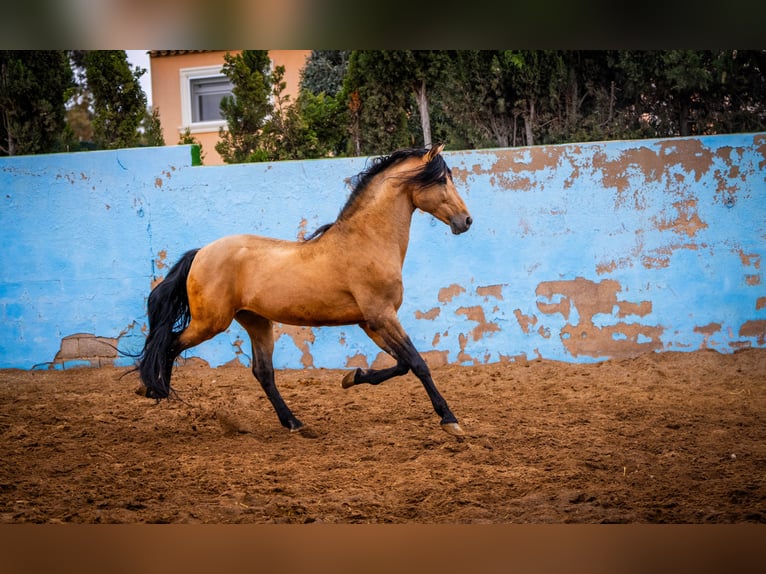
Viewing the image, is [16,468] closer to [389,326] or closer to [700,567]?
[389,326]

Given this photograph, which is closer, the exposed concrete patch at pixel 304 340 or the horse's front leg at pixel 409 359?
the horse's front leg at pixel 409 359

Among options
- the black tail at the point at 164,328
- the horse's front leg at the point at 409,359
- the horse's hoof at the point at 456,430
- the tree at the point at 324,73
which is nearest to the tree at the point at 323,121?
the tree at the point at 324,73

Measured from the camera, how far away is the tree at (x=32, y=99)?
738cm

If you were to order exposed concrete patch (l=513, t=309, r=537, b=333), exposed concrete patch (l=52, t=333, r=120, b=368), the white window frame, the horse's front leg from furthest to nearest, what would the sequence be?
the white window frame
exposed concrete patch (l=52, t=333, r=120, b=368)
exposed concrete patch (l=513, t=309, r=537, b=333)
the horse's front leg

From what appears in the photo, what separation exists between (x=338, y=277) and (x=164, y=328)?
113cm

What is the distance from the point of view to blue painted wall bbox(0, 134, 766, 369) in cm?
611

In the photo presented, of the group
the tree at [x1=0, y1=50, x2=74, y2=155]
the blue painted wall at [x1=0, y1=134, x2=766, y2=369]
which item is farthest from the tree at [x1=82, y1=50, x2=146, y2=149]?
the blue painted wall at [x1=0, y1=134, x2=766, y2=369]

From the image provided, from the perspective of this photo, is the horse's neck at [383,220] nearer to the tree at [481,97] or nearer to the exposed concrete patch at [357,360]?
the exposed concrete patch at [357,360]

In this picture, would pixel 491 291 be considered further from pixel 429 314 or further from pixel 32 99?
pixel 32 99

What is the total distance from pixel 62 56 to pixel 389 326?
18.4ft

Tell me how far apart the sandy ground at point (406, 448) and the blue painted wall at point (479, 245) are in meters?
0.30

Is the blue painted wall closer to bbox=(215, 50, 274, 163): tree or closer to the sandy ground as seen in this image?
the sandy ground

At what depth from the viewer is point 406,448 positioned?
422 centimetres

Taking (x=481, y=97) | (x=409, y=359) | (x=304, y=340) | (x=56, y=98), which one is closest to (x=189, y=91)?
(x=56, y=98)
